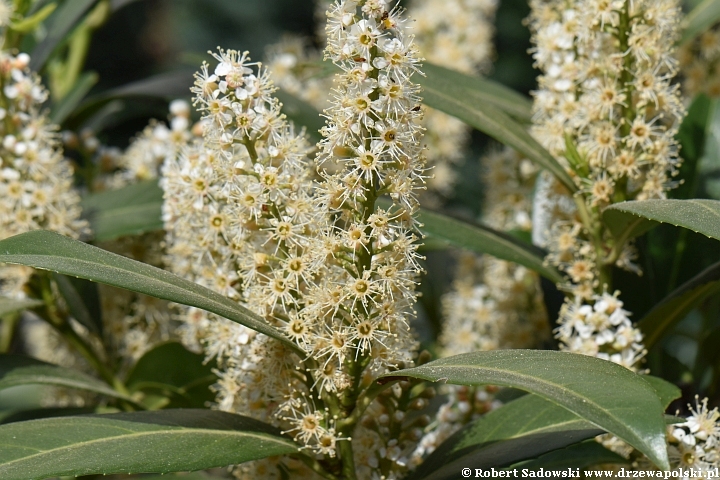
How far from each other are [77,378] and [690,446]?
85cm

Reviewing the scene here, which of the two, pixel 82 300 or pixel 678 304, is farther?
pixel 82 300

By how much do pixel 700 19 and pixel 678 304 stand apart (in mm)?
695

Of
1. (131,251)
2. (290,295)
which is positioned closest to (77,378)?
(131,251)

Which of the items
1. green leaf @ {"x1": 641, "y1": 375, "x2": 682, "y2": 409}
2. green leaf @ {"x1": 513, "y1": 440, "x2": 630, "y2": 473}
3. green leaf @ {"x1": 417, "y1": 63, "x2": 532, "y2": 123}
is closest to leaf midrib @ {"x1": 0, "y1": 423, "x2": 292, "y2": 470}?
green leaf @ {"x1": 513, "y1": 440, "x2": 630, "y2": 473}

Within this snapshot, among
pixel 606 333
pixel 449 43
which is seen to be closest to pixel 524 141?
pixel 606 333

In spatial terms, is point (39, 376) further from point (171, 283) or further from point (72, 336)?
point (171, 283)

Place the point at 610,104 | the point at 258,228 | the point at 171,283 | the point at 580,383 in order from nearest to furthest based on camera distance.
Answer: the point at 580,383
the point at 171,283
the point at 258,228
the point at 610,104

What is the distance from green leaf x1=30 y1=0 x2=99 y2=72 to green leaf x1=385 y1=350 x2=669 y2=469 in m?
1.03

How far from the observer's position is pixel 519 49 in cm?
570

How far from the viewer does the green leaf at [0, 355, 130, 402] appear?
1.19m

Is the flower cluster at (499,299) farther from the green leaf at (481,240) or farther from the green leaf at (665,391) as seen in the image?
the green leaf at (665,391)

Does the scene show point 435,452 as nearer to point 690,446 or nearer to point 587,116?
point 690,446

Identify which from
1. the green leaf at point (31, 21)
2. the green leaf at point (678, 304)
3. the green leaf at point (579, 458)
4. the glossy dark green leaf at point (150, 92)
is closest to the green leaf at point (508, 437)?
the green leaf at point (579, 458)

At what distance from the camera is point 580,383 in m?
0.76
